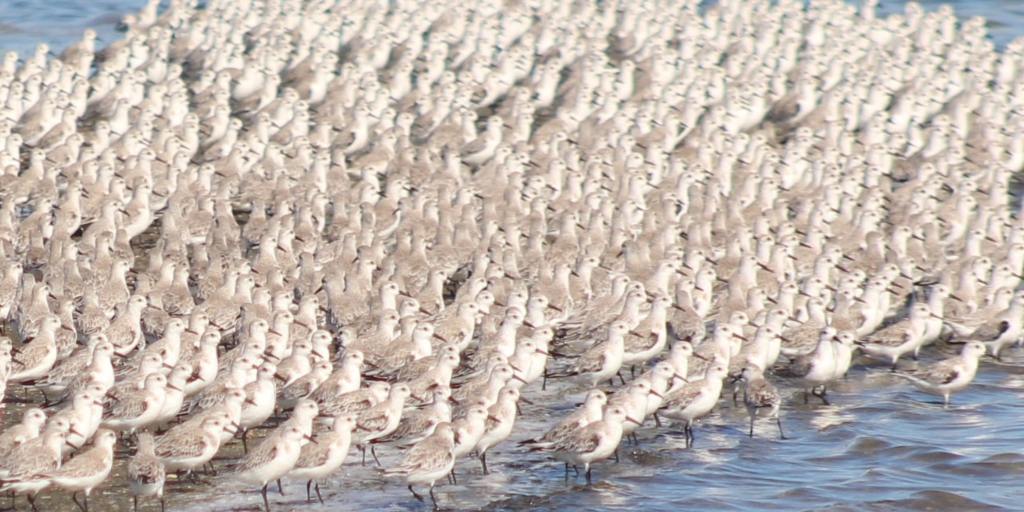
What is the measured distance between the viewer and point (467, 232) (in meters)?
19.0

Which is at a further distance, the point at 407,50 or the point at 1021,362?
the point at 407,50

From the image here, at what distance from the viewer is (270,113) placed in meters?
25.4

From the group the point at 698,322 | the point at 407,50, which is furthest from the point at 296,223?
the point at 407,50

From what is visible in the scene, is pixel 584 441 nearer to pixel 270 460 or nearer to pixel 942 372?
pixel 270 460

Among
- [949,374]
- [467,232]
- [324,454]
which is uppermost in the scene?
[467,232]

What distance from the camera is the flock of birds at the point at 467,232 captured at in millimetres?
13422

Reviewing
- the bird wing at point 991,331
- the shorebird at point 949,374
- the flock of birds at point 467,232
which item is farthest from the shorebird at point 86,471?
the bird wing at point 991,331

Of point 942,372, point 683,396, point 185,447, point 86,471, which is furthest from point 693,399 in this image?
point 86,471

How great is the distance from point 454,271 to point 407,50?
13.3 m

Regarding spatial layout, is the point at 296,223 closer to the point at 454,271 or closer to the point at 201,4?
the point at 454,271

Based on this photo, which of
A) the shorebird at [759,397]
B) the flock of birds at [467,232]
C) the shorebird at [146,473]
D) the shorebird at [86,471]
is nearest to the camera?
the shorebird at [86,471]

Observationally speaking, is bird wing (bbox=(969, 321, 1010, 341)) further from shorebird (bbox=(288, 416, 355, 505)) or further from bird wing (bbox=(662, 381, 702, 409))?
shorebird (bbox=(288, 416, 355, 505))

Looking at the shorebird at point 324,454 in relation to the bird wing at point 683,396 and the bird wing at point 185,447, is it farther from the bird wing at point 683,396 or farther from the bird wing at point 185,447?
the bird wing at point 683,396

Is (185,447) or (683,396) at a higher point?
(185,447)
